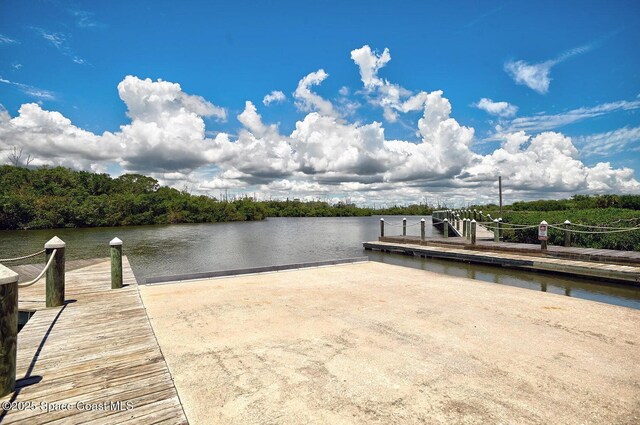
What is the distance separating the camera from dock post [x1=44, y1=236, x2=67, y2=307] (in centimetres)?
491

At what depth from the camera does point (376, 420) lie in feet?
7.46

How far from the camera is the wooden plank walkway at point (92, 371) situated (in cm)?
228

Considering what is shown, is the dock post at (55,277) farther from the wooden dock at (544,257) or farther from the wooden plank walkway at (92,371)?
the wooden dock at (544,257)

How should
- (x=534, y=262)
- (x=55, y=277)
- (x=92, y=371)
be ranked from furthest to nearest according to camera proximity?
(x=534, y=262) → (x=55, y=277) → (x=92, y=371)

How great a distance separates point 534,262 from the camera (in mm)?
10336

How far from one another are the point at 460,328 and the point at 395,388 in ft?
6.05

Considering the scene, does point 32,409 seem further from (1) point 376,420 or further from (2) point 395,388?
(2) point 395,388

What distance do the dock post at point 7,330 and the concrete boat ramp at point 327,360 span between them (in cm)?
13

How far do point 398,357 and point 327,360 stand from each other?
28.0 inches

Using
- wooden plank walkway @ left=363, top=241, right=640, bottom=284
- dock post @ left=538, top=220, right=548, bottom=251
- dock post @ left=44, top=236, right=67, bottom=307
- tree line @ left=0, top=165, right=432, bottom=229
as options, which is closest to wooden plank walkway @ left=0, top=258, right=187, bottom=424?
dock post @ left=44, top=236, right=67, bottom=307

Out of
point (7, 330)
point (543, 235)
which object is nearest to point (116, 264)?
point (7, 330)

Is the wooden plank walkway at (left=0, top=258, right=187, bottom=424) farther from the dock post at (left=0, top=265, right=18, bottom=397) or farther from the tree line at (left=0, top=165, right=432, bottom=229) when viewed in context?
the tree line at (left=0, top=165, right=432, bottom=229)

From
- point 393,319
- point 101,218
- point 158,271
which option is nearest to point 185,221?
point 101,218

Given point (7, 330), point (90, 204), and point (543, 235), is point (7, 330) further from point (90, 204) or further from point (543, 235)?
point (90, 204)
